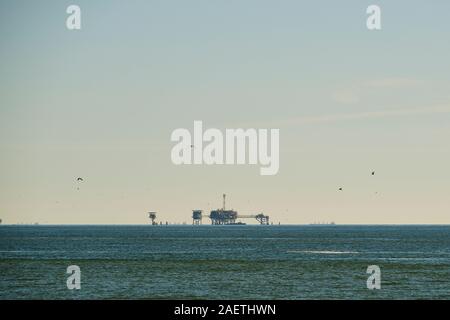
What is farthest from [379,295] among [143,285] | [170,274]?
[170,274]

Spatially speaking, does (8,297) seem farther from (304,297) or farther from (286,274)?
(286,274)

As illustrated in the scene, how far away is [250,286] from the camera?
266 ft

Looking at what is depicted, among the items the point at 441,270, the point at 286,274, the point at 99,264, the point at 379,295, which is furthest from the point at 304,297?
the point at 99,264
